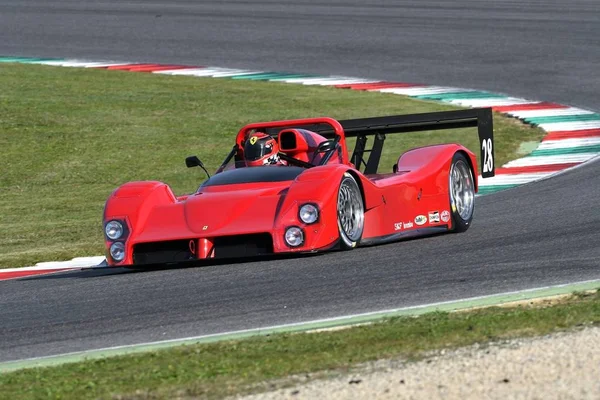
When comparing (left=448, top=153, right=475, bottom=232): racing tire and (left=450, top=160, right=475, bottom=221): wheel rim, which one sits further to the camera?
(left=450, top=160, right=475, bottom=221): wheel rim

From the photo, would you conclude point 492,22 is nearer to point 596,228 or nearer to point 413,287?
point 596,228

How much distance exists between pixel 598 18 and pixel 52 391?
22744mm

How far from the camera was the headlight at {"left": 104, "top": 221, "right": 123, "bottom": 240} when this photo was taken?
9.64m

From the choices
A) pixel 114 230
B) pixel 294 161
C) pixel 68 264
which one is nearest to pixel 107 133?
pixel 68 264

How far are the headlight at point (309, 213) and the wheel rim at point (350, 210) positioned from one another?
339 mm

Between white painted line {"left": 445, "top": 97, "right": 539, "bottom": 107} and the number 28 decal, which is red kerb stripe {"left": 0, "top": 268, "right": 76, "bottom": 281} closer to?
the number 28 decal

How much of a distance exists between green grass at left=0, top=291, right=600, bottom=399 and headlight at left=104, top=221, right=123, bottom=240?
343 centimetres

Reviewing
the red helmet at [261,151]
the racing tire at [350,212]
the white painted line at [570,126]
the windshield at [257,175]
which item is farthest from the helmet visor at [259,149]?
the white painted line at [570,126]

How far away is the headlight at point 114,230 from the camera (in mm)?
9641

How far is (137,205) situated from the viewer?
9.74 meters

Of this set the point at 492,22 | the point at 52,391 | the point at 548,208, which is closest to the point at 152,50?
the point at 492,22

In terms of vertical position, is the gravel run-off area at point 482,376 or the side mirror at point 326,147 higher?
the side mirror at point 326,147

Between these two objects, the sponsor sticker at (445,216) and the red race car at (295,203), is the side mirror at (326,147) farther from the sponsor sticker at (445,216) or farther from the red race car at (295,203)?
the sponsor sticker at (445,216)

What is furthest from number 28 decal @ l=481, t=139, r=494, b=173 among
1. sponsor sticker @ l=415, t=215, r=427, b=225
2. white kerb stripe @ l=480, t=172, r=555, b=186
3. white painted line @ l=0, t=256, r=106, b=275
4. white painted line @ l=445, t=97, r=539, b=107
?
white painted line @ l=445, t=97, r=539, b=107
